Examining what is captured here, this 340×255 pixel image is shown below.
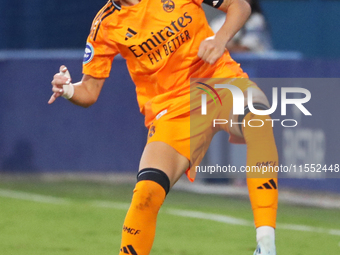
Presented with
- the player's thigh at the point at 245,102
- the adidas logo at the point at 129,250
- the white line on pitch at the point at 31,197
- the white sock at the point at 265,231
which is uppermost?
the white line on pitch at the point at 31,197

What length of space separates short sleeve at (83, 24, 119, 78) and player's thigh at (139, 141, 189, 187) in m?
0.60

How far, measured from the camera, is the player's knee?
13.2ft

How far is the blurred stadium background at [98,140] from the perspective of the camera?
6797mm

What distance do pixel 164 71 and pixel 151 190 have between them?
778 mm

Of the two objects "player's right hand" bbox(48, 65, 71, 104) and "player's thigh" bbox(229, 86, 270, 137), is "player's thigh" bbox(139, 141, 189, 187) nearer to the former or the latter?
"player's thigh" bbox(229, 86, 270, 137)

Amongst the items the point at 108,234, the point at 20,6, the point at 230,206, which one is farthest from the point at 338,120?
the point at 20,6

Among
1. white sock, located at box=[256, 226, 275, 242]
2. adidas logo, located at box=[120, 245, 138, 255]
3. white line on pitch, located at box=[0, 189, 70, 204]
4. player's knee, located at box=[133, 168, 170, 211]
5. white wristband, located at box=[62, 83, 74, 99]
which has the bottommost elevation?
adidas logo, located at box=[120, 245, 138, 255]

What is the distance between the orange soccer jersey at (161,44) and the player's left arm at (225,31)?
214 mm

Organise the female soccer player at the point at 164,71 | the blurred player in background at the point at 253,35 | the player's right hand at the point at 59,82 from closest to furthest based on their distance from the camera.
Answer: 1. the female soccer player at the point at 164,71
2. the player's right hand at the point at 59,82
3. the blurred player in background at the point at 253,35

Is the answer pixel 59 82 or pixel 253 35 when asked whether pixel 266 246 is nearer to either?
pixel 59 82

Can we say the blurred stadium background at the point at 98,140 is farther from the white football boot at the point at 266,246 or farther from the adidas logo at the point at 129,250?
the white football boot at the point at 266,246

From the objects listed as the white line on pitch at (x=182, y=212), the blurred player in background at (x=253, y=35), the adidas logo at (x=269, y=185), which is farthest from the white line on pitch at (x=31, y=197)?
the adidas logo at (x=269, y=185)

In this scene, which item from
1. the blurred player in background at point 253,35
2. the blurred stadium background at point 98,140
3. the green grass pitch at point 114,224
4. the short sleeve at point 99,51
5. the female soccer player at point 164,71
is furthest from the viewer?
the blurred player in background at point 253,35

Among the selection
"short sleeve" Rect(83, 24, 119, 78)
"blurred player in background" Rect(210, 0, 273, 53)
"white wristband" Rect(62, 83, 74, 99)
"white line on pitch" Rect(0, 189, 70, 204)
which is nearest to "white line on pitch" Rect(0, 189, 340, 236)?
"white line on pitch" Rect(0, 189, 70, 204)
